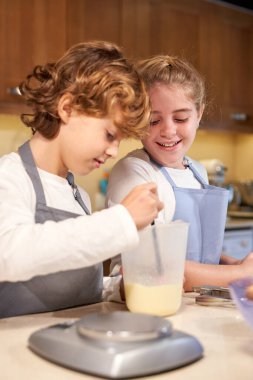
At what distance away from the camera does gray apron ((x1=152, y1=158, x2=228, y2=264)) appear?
146 cm

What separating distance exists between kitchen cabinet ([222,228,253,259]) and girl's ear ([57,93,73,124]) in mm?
2106

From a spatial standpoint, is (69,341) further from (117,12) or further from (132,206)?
(117,12)

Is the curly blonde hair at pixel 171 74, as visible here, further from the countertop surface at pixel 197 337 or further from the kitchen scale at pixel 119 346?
the kitchen scale at pixel 119 346

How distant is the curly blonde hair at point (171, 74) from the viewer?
4.72 feet

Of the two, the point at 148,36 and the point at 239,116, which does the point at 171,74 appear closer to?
the point at 148,36

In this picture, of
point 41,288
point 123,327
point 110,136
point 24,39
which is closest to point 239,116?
point 24,39

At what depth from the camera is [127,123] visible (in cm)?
115

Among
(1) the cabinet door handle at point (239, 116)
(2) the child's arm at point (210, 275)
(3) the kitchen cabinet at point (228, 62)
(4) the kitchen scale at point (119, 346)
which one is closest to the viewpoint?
(4) the kitchen scale at point (119, 346)

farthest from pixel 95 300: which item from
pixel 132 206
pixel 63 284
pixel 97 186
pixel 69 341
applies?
pixel 97 186

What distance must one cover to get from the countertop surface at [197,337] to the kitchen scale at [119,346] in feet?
0.05

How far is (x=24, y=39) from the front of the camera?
274cm

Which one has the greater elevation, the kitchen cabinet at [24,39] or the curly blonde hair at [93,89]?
the kitchen cabinet at [24,39]

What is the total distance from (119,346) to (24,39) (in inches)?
89.6

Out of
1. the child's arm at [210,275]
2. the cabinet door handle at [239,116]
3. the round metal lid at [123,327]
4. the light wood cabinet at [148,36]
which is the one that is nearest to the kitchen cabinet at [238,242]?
the light wood cabinet at [148,36]
